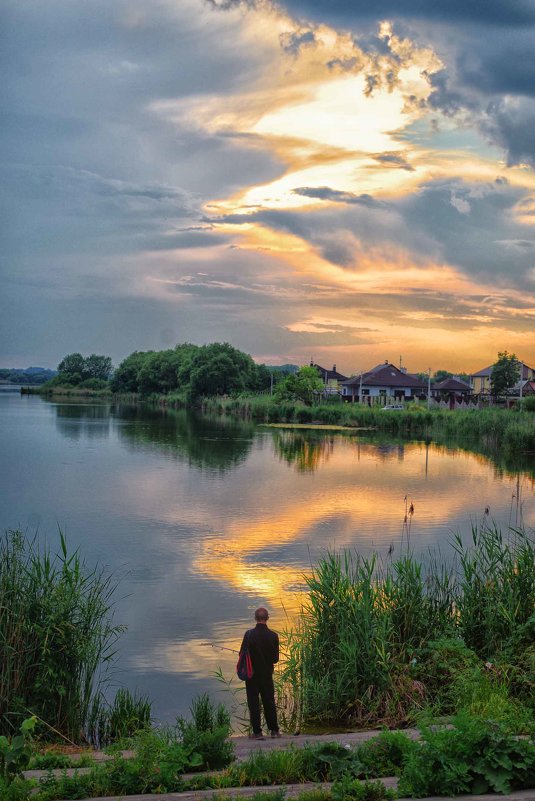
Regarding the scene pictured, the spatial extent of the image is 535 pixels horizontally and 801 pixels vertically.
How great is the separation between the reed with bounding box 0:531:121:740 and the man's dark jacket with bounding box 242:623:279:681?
6.59 ft

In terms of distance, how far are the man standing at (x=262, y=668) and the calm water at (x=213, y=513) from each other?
6.29 feet

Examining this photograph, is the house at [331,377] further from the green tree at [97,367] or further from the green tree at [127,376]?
the green tree at [97,367]

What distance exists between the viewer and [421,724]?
21.6ft

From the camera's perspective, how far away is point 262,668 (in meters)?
7.94

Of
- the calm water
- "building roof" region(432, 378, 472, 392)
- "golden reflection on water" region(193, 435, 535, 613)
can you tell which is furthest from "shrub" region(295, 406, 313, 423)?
"building roof" region(432, 378, 472, 392)

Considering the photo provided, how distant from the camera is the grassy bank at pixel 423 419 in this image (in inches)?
2000

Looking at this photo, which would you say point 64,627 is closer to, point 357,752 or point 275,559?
point 357,752

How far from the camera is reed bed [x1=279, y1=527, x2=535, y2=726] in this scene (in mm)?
8766

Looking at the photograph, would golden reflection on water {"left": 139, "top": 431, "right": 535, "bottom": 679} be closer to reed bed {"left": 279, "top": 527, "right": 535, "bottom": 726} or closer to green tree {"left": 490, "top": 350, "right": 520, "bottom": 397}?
reed bed {"left": 279, "top": 527, "right": 535, "bottom": 726}

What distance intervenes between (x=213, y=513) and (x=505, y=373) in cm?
7221

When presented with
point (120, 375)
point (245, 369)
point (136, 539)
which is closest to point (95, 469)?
point (136, 539)

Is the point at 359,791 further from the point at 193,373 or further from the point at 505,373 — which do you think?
the point at 193,373

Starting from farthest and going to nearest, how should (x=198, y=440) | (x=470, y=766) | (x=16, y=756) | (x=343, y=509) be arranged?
(x=198, y=440) → (x=343, y=509) → (x=470, y=766) → (x=16, y=756)

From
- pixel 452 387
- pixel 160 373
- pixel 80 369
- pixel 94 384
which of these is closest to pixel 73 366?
pixel 80 369
